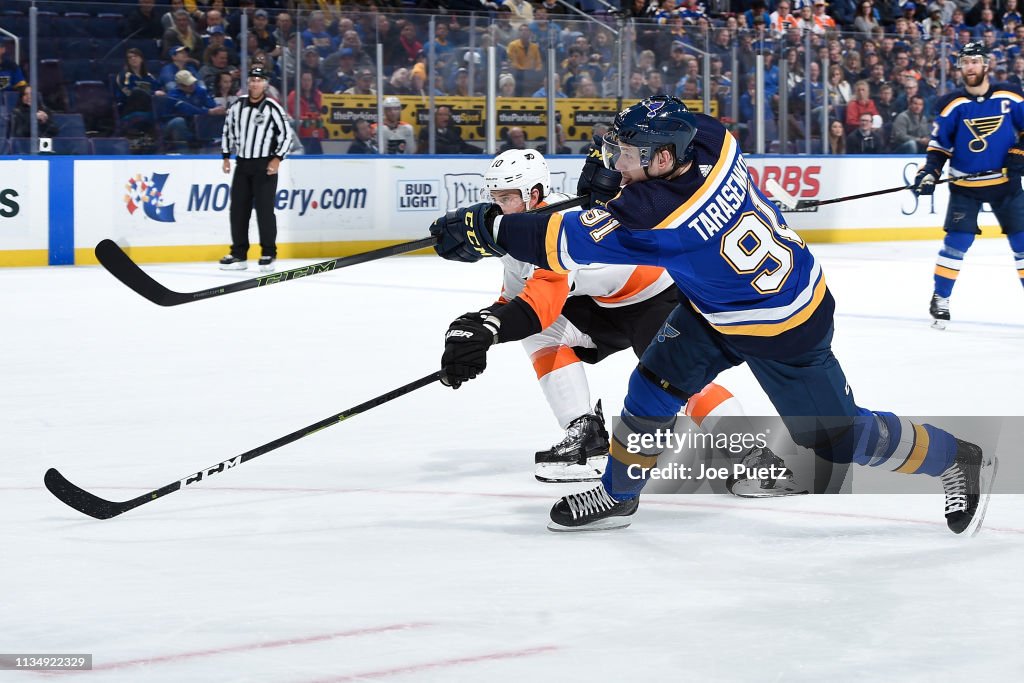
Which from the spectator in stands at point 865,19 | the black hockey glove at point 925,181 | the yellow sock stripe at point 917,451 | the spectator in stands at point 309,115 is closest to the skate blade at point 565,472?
the yellow sock stripe at point 917,451

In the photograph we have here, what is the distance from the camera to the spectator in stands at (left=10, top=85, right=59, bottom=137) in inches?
392

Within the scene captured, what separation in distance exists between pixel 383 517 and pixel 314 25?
8.18 m

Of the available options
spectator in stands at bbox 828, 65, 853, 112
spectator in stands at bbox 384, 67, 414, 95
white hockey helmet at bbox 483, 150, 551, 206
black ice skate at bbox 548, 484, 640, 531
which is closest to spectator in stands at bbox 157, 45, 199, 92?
spectator in stands at bbox 384, 67, 414, 95

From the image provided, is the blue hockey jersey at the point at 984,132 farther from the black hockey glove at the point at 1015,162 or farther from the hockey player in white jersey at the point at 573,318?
the hockey player in white jersey at the point at 573,318

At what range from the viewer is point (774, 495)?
11.4 ft

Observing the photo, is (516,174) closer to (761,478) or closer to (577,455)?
(577,455)

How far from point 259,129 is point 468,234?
6.96m

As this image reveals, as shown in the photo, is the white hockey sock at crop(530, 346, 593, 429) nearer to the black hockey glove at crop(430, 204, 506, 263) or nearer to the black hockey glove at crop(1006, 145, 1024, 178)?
the black hockey glove at crop(430, 204, 506, 263)

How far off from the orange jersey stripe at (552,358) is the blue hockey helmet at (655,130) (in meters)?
0.99

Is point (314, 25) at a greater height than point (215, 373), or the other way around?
point (314, 25)

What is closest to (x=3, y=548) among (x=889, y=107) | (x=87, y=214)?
(x=87, y=214)

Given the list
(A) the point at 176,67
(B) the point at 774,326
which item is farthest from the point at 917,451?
(A) the point at 176,67

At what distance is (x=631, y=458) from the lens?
313 centimetres

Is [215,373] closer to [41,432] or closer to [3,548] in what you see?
[41,432]
